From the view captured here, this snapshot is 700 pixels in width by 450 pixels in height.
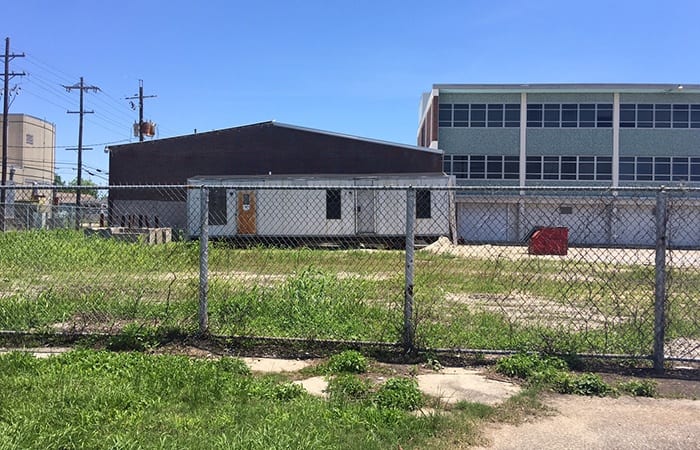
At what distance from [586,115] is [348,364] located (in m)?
37.4

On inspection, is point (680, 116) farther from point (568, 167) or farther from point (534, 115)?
point (534, 115)

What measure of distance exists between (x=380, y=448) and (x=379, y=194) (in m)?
22.3

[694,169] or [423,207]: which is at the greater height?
[694,169]

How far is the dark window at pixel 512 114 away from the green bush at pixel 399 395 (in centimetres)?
3596

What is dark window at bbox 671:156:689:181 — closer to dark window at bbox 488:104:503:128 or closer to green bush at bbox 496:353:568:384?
dark window at bbox 488:104:503:128

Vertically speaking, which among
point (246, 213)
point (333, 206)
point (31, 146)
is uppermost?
point (31, 146)

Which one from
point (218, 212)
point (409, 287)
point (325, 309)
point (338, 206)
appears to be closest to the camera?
point (409, 287)

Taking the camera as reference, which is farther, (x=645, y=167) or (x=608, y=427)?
(x=645, y=167)

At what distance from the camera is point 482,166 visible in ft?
125

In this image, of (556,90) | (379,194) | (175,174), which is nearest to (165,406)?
Answer: (379,194)

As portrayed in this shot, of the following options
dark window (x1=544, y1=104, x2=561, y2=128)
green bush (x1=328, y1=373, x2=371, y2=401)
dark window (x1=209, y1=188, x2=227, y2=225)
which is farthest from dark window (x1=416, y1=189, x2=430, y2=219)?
green bush (x1=328, y1=373, x2=371, y2=401)

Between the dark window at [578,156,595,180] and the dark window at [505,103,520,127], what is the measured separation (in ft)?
16.5

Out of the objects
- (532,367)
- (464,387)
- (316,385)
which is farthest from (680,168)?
(316,385)

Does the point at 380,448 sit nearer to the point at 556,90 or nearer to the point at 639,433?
the point at 639,433
